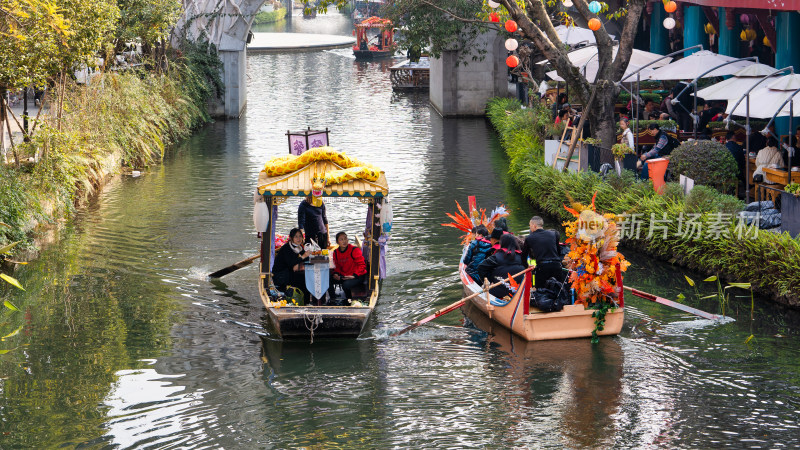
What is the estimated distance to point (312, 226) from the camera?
614 inches

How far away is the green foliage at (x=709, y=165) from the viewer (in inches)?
720

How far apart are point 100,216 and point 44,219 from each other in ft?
7.99

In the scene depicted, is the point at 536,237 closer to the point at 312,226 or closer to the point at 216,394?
the point at 312,226

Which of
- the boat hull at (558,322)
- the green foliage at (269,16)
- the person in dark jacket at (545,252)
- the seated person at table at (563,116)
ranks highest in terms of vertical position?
the green foliage at (269,16)

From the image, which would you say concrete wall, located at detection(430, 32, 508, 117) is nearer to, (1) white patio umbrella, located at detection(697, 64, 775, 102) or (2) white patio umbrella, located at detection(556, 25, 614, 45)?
(2) white patio umbrella, located at detection(556, 25, 614, 45)

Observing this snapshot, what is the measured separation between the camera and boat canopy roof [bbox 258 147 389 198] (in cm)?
1379

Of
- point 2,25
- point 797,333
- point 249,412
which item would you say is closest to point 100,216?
point 2,25

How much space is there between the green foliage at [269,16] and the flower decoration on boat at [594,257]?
95.2 metres

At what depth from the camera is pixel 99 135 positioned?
81.4 ft

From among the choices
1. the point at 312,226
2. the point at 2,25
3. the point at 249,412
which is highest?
the point at 2,25

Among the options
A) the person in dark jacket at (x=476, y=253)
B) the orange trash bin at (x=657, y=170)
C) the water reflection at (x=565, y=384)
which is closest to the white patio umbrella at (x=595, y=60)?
the orange trash bin at (x=657, y=170)

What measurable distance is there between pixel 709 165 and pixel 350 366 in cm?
885

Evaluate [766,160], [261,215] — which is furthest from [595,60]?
[261,215]

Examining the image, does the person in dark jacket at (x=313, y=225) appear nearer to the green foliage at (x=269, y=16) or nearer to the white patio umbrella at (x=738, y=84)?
the white patio umbrella at (x=738, y=84)
